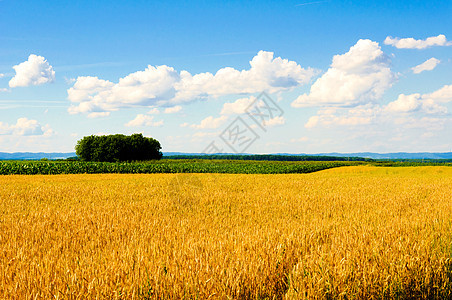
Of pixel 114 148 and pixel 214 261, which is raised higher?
pixel 114 148

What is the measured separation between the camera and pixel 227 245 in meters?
5.63

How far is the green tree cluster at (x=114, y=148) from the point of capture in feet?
267

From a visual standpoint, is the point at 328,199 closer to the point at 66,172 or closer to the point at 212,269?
the point at 212,269

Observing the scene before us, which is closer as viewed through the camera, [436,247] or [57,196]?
[436,247]

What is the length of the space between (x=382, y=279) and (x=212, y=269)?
2.24m

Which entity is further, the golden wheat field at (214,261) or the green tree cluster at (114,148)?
the green tree cluster at (114,148)

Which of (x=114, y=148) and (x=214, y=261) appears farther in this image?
(x=114, y=148)

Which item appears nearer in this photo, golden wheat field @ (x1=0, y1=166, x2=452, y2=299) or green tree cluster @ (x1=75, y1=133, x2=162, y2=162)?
golden wheat field @ (x1=0, y1=166, x2=452, y2=299)

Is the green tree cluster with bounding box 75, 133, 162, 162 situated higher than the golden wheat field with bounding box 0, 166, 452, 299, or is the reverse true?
the green tree cluster with bounding box 75, 133, 162, 162

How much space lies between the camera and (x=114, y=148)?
81.7 m

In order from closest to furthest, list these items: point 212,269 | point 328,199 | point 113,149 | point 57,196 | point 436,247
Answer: point 212,269 < point 436,247 < point 328,199 < point 57,196 < point 113,149

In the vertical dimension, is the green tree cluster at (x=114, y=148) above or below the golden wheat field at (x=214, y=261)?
above

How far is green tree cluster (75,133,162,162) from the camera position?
81.5 meters

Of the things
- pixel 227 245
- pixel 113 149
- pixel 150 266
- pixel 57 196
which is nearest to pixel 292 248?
pixel 227 245
